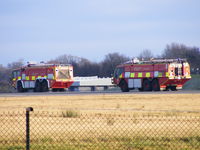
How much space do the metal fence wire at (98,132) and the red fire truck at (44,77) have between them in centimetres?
2568

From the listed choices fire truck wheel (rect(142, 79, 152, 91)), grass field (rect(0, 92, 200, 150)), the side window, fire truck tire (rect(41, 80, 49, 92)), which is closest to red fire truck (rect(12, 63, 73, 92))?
fire truck tire (rect(41, 80, 49, 92))

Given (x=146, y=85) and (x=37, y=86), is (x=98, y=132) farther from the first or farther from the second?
(x=37, y=86)

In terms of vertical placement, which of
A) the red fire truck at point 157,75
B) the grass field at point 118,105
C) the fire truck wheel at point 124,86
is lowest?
the grass field at point 118,105

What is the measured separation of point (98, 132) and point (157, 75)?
26742 millimetres

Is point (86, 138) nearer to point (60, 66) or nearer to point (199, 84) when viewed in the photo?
point (60, 66)

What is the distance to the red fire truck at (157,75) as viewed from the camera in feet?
133

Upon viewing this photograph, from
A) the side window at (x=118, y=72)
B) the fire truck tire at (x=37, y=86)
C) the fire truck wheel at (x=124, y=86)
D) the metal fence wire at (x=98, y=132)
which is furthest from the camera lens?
the fire truck tire at (x=37, y=86)

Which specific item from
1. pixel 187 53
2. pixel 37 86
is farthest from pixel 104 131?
pixel 187 53

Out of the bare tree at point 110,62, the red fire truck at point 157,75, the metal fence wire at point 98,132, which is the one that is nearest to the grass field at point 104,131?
the metal fence wire at point 98,132

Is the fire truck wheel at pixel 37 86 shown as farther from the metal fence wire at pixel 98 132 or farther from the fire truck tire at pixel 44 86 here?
the metal fence wire at pixel 98 132

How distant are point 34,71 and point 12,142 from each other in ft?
110

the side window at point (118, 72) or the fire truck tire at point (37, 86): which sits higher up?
the side window at point (118, 72)

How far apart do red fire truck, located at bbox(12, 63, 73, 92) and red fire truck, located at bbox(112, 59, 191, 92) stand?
18.9 feet

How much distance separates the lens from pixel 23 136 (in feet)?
45.7
